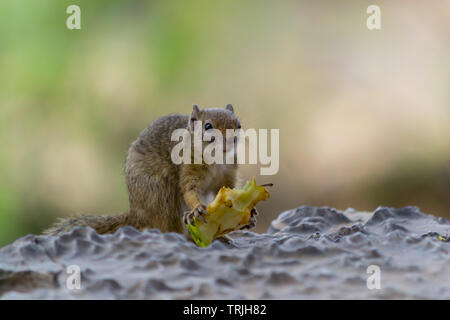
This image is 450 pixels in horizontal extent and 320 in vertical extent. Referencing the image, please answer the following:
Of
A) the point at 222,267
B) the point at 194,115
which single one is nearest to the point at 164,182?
the point at 194,115

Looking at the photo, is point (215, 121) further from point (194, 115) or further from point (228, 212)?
point (228, 212)

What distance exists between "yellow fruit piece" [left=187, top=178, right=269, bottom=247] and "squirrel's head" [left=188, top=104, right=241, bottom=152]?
0.93 ft

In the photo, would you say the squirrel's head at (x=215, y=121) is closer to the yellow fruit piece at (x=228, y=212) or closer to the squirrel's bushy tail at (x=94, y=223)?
the yellow fruit piece at (x=228, y=212)

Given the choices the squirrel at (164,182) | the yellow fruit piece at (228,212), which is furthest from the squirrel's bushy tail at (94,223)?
the yellow fruit piece at (228,212)

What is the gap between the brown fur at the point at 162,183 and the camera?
7.05 ft

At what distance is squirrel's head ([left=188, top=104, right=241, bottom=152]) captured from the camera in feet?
6.79

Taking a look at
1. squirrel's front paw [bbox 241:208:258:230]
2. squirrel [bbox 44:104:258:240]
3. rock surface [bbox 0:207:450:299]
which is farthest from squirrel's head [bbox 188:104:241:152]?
rock surface [bbox 0:207:450:299]

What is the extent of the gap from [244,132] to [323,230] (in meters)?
0.39

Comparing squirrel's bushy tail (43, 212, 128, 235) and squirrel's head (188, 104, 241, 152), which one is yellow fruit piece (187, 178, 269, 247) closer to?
squirrel's head (188, 104, 241, 152)

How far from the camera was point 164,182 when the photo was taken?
7.19 feet

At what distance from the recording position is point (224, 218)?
1.81 meters

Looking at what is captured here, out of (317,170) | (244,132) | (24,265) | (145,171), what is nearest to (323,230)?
(244,132)

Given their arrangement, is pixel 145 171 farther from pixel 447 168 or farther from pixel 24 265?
pixel 447 168

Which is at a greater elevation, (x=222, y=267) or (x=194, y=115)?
(x=194, y=115)
